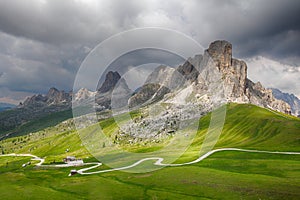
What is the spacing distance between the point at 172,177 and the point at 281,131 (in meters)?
118

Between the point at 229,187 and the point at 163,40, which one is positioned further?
the point at 229,187

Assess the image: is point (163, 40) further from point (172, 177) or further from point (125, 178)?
point (125, 178)

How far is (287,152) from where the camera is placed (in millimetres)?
119500

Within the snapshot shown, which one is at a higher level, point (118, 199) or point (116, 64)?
point (116, 64)

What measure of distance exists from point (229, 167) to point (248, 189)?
32287 millimetres

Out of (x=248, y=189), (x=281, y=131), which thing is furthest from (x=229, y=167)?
(x=281, y=131)

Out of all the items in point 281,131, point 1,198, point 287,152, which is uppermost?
point 281,131

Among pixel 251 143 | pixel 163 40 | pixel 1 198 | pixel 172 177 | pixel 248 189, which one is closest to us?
pixel 163 40

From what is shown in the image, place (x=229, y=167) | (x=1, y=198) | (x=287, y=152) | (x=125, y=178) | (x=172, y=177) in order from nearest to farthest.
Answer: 1. (x=1, y=198)
2. (x=172, y=177)
3. (x=125, y=178)
4. (x=229, y=167)
5. (x=287, y=152)

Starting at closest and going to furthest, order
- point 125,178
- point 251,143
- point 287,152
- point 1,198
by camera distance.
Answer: point 1,198, point 125,178, point 287,152, point 251,143

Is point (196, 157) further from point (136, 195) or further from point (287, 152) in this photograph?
point (136, 195)

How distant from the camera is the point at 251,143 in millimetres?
165750

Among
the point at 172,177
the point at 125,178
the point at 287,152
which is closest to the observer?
the point at 172,177

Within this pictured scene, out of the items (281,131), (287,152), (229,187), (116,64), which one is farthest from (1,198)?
(281,131)
